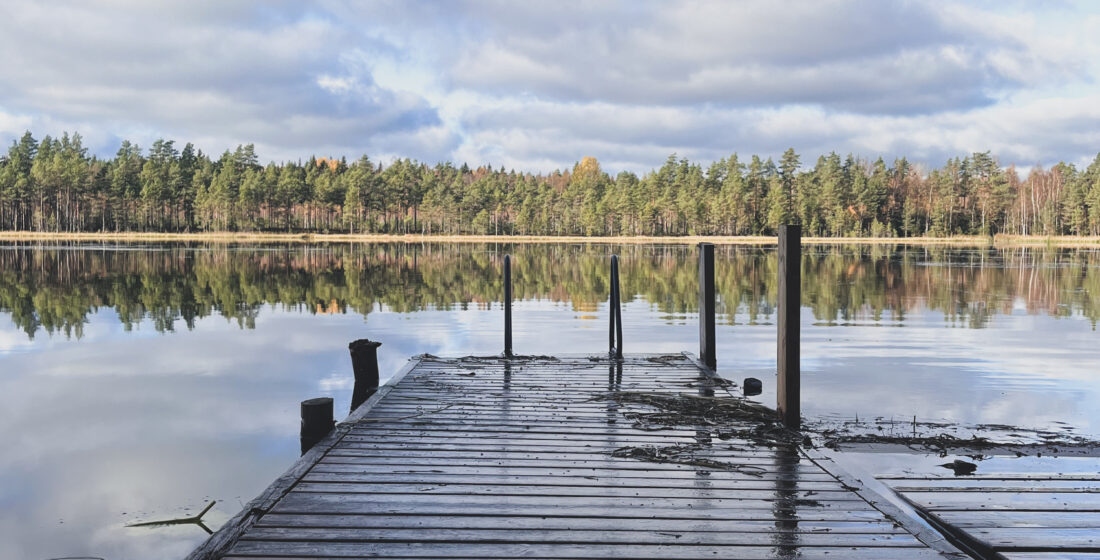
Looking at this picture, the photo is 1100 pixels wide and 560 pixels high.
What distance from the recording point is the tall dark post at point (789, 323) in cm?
648

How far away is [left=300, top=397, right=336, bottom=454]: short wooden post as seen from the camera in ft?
20.4

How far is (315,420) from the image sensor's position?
621 cm

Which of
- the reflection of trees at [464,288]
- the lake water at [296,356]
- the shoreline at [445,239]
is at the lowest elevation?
the lake water at [296,356]

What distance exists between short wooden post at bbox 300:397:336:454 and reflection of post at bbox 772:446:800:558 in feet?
11.8

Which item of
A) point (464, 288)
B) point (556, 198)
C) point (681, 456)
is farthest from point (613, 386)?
point (556, 198)

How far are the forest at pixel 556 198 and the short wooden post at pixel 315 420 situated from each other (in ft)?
315

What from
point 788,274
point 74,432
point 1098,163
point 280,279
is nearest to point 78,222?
point 280,279

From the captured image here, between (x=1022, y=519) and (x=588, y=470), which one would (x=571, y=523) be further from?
(x=1022, y=519)

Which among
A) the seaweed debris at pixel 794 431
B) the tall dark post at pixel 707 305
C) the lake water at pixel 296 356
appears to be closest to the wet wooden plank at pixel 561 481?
the seaweed debris at pixel 794 431

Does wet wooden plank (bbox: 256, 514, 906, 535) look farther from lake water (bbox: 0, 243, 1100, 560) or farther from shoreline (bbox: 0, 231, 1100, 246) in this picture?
shoreline (bbox: 0, 231, 1100, 246)

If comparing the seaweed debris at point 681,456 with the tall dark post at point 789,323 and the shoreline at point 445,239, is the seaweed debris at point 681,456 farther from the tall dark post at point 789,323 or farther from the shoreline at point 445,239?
the shoreline at point 445,239

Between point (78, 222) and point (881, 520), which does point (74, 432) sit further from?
point (78, 222)

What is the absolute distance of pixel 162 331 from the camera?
56.2 feet

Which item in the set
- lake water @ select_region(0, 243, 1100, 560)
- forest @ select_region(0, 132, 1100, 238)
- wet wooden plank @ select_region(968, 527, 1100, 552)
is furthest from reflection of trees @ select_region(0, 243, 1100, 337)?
forest @ select_region(0, 132, 1100, 238)
